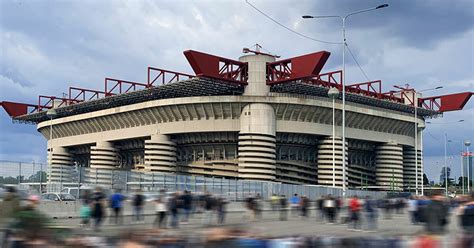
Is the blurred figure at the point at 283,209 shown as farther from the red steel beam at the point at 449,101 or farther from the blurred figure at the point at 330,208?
the red steel beam at the point at 449,101

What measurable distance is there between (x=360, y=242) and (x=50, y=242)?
571 cm

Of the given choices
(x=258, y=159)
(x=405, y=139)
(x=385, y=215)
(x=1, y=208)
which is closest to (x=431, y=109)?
(x=405, y=139)

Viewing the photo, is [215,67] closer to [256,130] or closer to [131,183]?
[256,130]

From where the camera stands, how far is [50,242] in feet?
36.6

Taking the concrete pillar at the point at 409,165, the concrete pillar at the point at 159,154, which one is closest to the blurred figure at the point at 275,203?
the concrete pillar at the point at 159,154

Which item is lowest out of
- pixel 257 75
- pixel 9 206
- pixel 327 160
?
pixel 9 206

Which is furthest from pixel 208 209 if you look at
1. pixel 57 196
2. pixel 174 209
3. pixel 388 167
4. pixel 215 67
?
pixel 388 167

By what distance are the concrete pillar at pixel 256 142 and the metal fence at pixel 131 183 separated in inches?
585

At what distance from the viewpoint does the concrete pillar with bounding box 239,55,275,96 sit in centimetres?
7281

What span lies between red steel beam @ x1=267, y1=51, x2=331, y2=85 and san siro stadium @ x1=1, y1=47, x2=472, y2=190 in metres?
0.12

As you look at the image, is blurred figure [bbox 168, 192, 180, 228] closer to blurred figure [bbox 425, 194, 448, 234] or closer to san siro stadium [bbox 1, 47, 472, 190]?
blurred figure [bbox 425, 194, 448, 234]

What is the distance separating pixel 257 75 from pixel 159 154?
16.9m

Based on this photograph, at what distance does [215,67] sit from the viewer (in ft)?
226

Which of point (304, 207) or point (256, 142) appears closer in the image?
point (304, 207)
